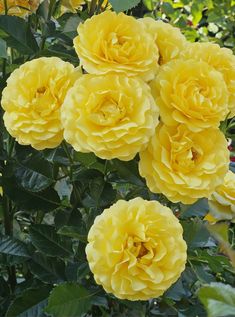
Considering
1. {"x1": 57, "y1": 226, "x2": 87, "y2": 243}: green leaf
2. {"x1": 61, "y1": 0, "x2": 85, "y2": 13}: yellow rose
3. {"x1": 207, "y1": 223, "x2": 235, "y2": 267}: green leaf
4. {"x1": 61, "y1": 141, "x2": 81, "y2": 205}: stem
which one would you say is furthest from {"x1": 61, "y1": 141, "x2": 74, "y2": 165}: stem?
{"x1": 207, "y1": 223, "x2": 235, "y2": 267}: green leaf

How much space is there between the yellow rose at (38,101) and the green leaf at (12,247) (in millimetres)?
241

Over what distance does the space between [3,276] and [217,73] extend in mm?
568

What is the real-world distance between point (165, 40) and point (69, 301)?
0.38m

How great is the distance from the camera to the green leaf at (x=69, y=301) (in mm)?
847

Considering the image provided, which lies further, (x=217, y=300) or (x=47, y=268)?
(x=47, y=268)

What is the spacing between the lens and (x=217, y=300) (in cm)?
42

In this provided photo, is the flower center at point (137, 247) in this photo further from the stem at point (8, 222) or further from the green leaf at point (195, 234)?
the stem at point (8, 222)

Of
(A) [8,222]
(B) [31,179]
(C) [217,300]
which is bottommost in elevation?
(A) [8,222]

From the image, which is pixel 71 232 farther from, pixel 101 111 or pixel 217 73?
pixel 217 73

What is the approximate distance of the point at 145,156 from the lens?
2.66 ft

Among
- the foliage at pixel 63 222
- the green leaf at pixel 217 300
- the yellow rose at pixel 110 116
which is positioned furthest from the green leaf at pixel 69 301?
the green leaf at pixel 217 300

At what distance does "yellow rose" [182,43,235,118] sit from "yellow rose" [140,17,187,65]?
16 mm

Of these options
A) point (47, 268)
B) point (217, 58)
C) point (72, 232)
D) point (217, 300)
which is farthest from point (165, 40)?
point (217, 300)

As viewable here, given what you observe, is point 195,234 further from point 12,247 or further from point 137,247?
point 12,247
